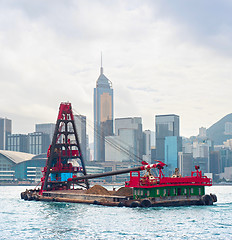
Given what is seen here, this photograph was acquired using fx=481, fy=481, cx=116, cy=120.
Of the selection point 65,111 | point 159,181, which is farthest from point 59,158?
point 159,181

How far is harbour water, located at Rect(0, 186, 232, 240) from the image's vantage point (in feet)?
187

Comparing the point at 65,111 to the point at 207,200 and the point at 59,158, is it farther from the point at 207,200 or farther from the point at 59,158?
the point at 207,200

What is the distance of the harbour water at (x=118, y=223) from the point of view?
57.0 meters

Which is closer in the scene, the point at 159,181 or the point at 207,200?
the point at 159,181

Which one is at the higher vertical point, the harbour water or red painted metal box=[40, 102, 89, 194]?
red painted metal box=[40, 102, 89, 194]

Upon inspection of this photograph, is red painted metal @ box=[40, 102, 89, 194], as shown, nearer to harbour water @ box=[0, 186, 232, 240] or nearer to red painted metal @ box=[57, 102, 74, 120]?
red painted metal @ box=[57, 102, 74, 120]

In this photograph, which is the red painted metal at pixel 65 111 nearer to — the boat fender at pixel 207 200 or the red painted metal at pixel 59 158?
the red painted metal at pixel 59 158

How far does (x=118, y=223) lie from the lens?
65.8 metres

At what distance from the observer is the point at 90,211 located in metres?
81.9

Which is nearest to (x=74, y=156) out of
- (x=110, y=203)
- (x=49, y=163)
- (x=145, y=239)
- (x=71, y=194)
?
(x=49, y=163)

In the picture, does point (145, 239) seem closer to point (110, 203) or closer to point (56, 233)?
point (56, 233)

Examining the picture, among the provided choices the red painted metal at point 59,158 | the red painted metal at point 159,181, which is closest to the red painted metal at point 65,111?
the red painted metal at point 59,158

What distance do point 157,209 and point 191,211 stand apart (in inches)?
238

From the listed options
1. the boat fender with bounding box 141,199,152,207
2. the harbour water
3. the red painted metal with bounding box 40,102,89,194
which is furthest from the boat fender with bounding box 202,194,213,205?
→ the red painted metal with bounding box 40,102,89,194
